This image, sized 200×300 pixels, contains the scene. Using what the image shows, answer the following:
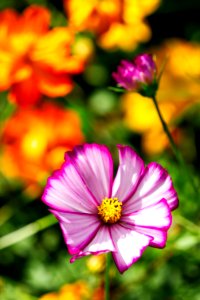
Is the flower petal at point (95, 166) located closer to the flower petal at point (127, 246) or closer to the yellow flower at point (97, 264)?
the flower petal at point (127, 246)

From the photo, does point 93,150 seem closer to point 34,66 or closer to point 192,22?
point 34,66

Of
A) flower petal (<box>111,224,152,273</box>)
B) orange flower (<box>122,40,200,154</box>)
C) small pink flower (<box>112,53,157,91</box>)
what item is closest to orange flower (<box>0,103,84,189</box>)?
orange flower (<box>122,40,200,154</box>)

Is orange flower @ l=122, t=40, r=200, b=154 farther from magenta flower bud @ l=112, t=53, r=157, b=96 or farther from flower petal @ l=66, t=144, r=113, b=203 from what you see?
flower petal @ l=66, t=144, r=113, b=203

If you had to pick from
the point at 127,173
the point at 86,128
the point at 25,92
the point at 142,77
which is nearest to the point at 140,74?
the point at 142,77

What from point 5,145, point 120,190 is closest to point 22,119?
point 5,145

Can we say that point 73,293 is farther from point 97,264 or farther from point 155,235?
point 155,235

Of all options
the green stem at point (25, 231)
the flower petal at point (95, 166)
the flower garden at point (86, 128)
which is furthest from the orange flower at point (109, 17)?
the flower petal at point (95, 166)
